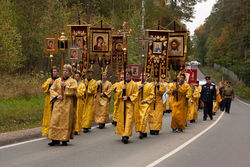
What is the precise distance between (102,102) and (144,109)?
8.74ft

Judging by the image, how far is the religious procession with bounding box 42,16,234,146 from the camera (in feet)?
33.8

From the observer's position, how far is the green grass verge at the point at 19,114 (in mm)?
13742

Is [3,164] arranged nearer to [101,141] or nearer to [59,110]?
[59,110]

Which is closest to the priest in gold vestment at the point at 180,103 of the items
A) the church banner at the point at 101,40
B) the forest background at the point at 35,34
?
the forest background at the point at 35,34

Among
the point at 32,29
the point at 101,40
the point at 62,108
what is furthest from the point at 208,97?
the point at 32,29

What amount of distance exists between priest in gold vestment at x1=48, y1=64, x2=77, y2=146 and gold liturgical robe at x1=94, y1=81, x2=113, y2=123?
4201mm

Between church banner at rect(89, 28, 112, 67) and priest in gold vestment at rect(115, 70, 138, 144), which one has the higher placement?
church banner at rect(89, 28, 112, 67)

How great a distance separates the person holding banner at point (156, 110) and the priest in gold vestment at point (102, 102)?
1.96 m

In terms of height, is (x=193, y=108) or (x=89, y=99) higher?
(x=89, y=99)

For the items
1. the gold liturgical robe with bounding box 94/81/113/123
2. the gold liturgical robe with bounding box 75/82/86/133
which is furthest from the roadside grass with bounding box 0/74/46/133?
the gold liturgical robe with bounding box 94/81/113/123

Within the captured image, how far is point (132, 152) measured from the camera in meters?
9.59

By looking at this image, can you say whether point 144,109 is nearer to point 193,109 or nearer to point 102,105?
point 102,105

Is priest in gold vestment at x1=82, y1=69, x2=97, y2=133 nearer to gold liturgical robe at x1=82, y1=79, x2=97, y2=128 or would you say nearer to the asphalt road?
gold liturgical robe at x1=82, y1=79, x2=97, y2=128

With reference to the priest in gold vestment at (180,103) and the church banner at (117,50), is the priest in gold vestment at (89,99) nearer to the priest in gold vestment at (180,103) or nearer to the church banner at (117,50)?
the priest in gold vestment at (180,103)
